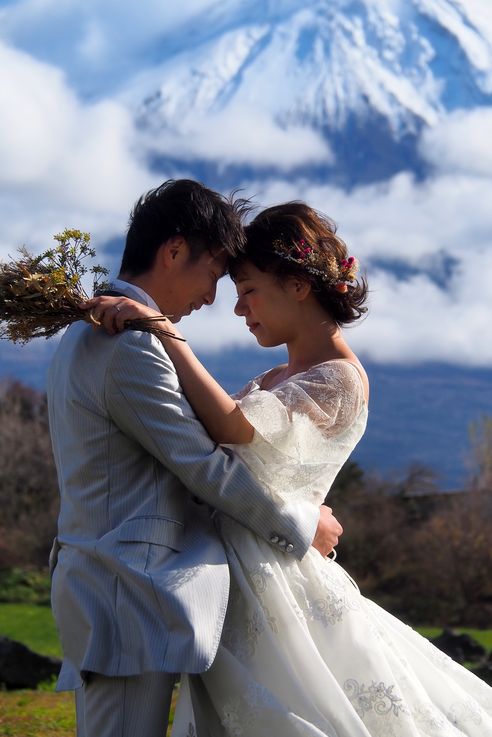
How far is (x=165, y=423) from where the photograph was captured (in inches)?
146

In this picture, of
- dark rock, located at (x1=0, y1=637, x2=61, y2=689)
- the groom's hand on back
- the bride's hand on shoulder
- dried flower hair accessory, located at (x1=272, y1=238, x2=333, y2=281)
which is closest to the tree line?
dark rock, located at (x1=0, y1=637, x2=61, y2=689)

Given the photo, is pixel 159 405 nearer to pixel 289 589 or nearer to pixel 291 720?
pixel 289 589

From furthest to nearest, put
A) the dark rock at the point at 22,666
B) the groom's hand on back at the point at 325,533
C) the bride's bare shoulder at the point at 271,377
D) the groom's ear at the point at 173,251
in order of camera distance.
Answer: the dark rock at the point at 22,666 < the bride's bare shoulder at the point at 271,377 < the groom's hand on back at the point at 325,533 < the groom's ear at the point at 173,251

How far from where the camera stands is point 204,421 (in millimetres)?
3869

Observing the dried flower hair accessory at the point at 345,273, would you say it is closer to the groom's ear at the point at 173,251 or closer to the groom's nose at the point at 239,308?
the groom's nose at the point at 239,308

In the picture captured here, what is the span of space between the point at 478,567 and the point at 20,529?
14.9 meters

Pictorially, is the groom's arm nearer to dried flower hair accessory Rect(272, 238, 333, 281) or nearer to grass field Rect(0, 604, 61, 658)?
dried flower hair accessory Rect(272, 238, 333, 281)

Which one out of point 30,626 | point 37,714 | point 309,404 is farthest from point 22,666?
point 30,626

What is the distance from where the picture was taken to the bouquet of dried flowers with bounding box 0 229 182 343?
3801 millimetres

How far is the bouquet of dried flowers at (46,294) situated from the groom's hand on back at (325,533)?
1.01 meters

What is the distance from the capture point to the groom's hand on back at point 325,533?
424 centimetres

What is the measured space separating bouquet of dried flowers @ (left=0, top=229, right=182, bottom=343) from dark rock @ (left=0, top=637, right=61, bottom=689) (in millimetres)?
7152

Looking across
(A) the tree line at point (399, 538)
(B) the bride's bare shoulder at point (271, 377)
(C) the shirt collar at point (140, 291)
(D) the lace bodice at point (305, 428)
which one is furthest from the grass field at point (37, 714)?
(A) the tree line at point (399, 538)

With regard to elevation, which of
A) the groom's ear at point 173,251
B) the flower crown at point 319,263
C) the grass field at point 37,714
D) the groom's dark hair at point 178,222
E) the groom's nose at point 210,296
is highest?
the groom's dark hair at point 178,222
